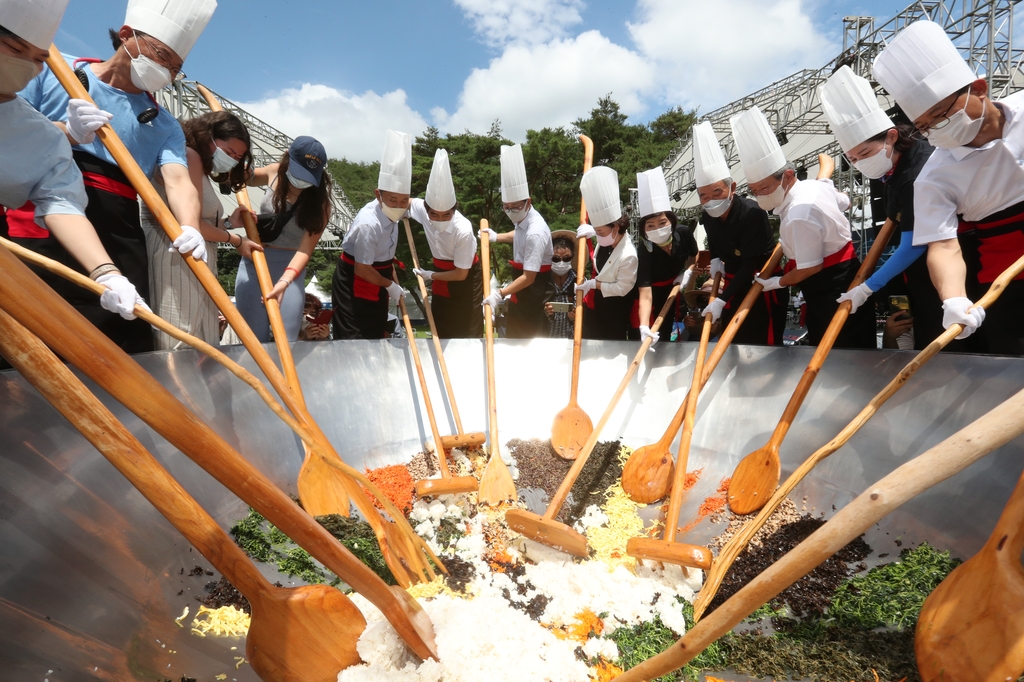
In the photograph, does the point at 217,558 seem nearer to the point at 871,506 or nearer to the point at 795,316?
the point at 871,506

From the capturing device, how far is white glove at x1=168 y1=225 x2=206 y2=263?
6.77 feet

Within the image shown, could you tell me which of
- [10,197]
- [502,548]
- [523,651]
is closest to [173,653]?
[523,651]

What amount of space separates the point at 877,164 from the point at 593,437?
199cm

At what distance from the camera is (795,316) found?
1318cm

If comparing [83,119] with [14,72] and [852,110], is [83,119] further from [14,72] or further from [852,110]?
[852,110]

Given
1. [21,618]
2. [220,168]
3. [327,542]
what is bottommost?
[21,618]

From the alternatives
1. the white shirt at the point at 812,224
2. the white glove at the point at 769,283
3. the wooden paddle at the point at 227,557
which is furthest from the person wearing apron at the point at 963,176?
the wooden paddle at the point at 227,557

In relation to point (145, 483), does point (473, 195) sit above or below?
above

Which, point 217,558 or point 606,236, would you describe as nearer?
point 217,558

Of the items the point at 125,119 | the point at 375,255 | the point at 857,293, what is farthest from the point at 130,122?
the point at 857,293

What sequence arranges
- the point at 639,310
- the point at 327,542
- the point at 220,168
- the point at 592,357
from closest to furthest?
the point at 327,542 → the point at 220,168 → the point at 592,357 → the point at 639,310

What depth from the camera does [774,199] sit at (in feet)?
9.34

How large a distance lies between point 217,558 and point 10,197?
4.53 feet

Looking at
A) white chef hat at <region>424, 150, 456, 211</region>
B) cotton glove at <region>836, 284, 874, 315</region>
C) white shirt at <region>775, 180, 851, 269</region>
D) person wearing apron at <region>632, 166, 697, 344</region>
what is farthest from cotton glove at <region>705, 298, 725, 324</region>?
white chef hat at <region>424, 150, 456, 211</region>
